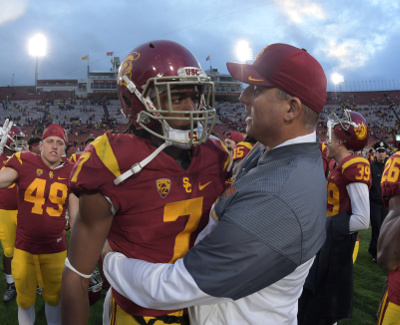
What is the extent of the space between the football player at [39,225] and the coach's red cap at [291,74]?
9.22ft

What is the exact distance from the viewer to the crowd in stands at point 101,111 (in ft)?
121

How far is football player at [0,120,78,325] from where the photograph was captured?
11.6 ft

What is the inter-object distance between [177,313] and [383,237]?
1139 mm

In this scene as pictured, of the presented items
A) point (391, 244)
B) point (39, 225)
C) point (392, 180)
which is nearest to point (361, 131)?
point (392, 180)

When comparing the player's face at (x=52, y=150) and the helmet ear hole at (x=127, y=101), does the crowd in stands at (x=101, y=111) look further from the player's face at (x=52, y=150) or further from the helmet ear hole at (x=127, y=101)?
the helmet ear hole at (x=127, y=101)

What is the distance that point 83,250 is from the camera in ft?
4.80

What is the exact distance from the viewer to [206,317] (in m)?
1.39

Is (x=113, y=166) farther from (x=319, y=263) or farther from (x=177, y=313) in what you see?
(x=319, y=263)

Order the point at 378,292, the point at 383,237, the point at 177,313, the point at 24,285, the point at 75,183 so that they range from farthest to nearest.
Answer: the point at 378,292 < the point at 24,285 < the point at 383,237 < the point at 177,313 < the point at 75,183

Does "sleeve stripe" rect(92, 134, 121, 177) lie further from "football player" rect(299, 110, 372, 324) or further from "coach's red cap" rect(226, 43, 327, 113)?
"football player" rect(299, 110, 372, 324)

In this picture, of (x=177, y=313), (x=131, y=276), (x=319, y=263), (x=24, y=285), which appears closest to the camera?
(x=131, y=276)

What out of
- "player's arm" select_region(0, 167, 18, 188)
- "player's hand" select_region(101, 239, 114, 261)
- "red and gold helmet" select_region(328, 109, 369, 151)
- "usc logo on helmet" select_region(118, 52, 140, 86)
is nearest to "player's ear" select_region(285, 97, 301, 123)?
"usc logo on helmet" select_region(118, 52, 140, 86)

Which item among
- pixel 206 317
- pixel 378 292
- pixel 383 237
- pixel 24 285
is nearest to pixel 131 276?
pixel 206 317

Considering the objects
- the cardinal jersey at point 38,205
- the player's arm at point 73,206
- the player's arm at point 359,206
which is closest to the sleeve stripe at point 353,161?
the player's arm at point 359,206
